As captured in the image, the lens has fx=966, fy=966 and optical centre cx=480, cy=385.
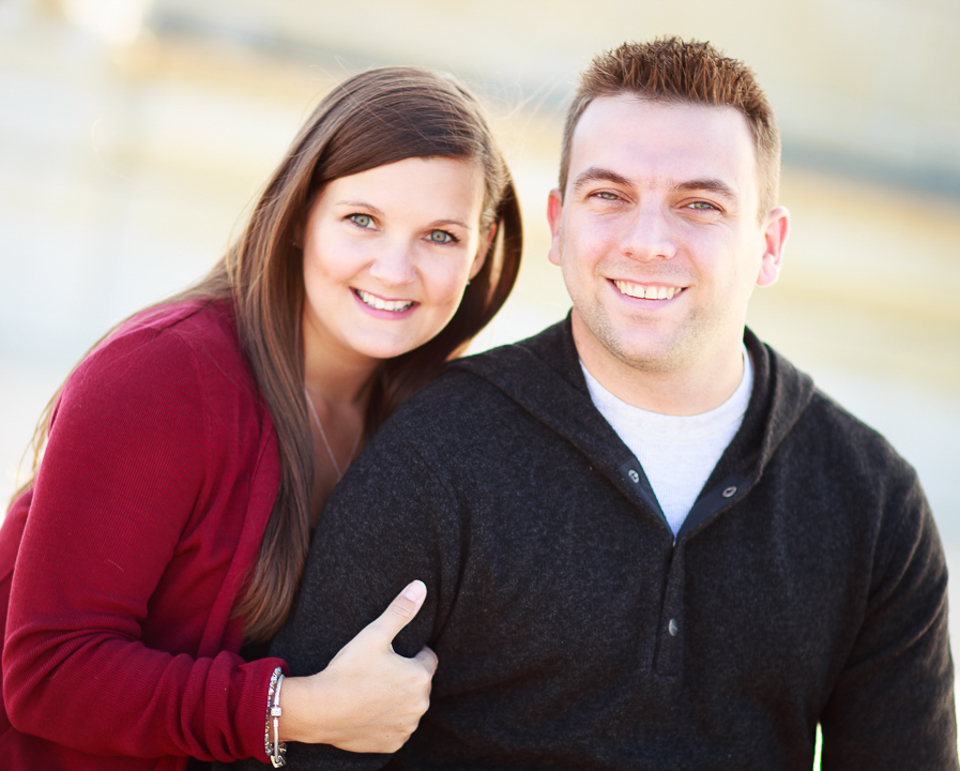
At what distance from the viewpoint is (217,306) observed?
6.82 ft

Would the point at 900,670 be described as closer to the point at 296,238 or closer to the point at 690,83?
the point at 690,83

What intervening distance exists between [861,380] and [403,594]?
31.3ft

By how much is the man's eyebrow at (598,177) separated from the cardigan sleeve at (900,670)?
0.83 metres

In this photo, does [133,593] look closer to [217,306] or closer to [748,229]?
[217,306]

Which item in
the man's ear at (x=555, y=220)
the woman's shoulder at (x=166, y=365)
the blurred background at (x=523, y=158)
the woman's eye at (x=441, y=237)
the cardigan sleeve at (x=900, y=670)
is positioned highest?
the blurred background at (x=523, y=158)

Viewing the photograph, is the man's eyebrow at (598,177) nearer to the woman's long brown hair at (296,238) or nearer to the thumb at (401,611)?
the woman's long brown hair at (296,238)

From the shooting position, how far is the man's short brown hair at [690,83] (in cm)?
192

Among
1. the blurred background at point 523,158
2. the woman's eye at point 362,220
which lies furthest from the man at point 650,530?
the blurred background at point 523,158

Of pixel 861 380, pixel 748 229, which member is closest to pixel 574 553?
pixel 748 229

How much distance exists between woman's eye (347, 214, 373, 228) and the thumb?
771mm

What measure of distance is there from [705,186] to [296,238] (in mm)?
893

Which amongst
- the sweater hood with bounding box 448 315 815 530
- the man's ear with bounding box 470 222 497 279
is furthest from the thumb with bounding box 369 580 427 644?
the man's ear with bounding box 470 222 497 279

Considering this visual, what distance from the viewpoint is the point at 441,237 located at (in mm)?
2111

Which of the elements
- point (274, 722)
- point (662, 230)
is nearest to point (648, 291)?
point (662, 230)
